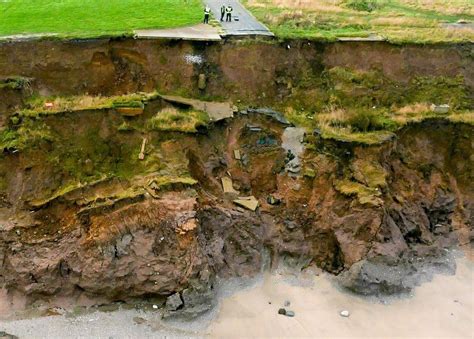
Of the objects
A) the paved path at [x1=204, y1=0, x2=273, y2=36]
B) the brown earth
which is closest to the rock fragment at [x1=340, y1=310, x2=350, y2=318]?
the brown earth

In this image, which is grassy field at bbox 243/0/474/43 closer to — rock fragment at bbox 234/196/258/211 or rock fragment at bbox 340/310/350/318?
rock fragment at bbox 234/196/258/211

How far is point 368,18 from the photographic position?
31.4 meters

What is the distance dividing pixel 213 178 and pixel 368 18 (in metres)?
15.1

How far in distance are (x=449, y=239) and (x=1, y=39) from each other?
20.5 m

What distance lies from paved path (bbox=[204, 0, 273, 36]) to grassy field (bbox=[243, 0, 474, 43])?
0.56 meters

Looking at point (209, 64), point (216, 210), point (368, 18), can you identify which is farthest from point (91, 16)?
point (368, 18)

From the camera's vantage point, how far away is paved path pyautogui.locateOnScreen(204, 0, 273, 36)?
26.6 meters

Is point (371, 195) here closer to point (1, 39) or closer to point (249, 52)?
point (249, 52)

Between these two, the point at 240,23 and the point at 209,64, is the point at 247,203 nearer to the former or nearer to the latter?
the point at 209,64

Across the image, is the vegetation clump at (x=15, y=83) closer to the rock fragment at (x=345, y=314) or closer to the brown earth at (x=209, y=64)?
the brown earth at (x=209, y=64)

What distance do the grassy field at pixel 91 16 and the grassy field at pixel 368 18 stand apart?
4.49 m

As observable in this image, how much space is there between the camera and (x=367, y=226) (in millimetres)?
21219

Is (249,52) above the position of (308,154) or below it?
above

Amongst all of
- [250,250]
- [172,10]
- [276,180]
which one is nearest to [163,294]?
[250,250]
